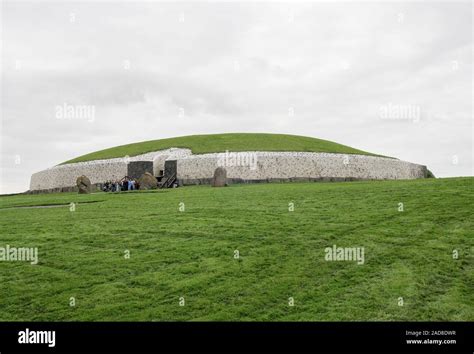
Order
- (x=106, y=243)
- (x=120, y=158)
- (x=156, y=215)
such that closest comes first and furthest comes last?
(x=106, y=243) < (x=156, y=215) < (x=120, y=158)

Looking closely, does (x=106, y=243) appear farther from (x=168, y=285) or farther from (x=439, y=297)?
(x=439, y=297)

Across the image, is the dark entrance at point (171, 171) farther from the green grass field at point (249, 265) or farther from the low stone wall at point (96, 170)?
the green grass field at point (249, 265)

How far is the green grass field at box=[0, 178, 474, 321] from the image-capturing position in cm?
1156

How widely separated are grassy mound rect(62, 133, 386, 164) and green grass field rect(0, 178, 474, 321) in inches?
1227

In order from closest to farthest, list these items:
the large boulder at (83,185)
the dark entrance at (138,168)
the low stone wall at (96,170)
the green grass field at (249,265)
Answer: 1. the green grass field at (249,265)
2. the large boulder at (83,185)
3. the dark entrance at (138,168)
4. the low stone wall at (96,170)

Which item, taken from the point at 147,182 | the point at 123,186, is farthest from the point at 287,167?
the point at 123,186

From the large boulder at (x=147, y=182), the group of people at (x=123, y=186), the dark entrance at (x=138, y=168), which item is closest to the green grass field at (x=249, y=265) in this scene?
the large boulder at (x=147, y=182)

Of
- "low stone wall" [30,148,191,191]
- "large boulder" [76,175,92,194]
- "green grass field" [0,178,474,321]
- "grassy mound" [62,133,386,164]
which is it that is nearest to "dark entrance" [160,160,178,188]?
"low stone wall" [30,148,191,191]

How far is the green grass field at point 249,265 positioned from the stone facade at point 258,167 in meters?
25.2

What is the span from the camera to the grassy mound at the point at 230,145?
5369 centimetres

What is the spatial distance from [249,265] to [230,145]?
4141cm
